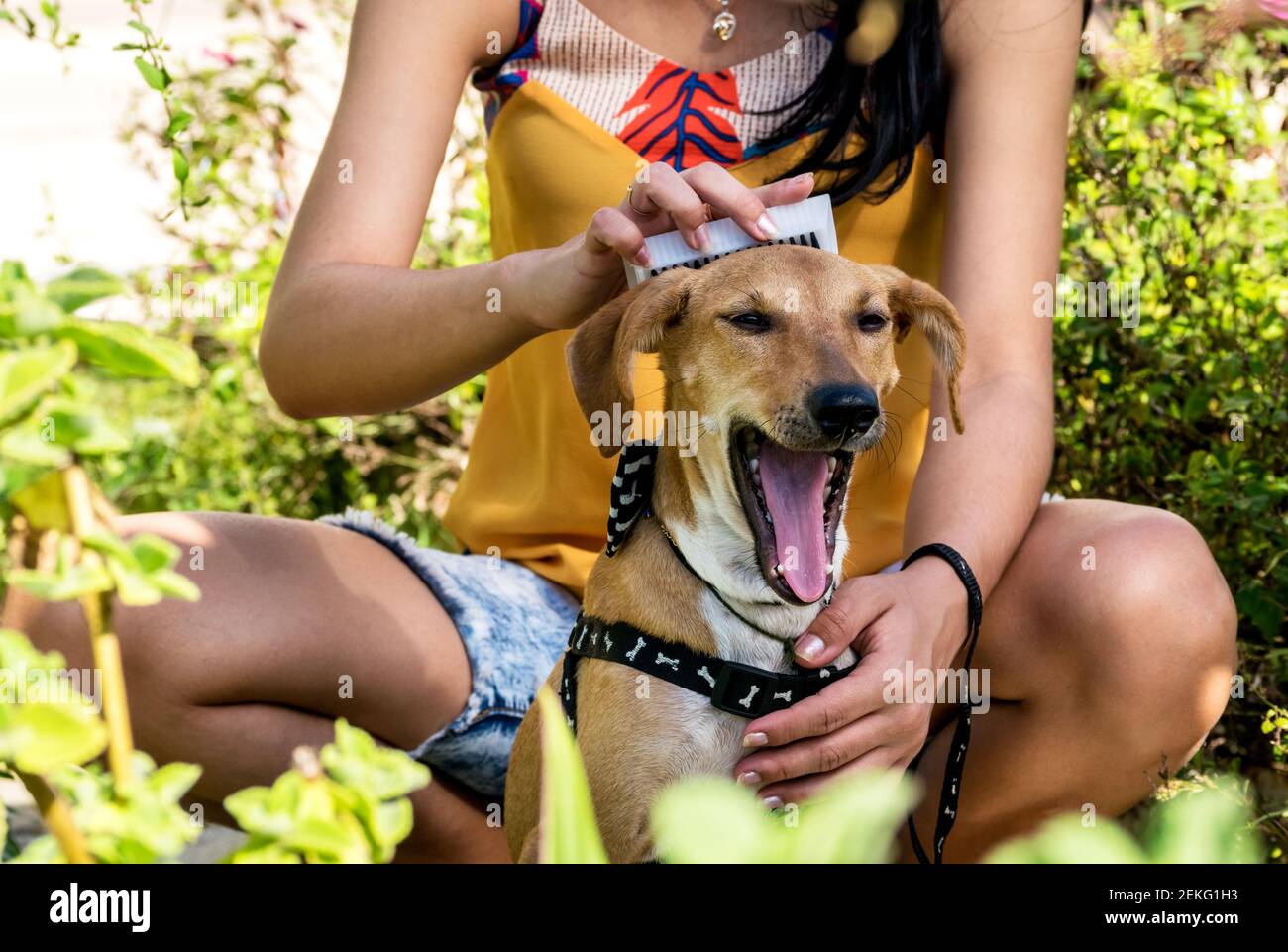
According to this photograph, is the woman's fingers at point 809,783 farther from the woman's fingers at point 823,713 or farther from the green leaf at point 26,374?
the green leaf at point 26,374

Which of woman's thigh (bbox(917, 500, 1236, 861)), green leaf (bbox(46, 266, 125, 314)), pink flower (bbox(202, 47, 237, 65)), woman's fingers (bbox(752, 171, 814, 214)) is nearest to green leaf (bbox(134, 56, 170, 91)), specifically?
woman's fingers (bbox(752, 171, 814, 214))

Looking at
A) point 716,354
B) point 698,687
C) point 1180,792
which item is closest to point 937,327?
point 716,354

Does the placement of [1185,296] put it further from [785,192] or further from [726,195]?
[726,195]

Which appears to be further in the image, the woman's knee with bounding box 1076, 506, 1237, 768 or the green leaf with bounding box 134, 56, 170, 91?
the woman's knee with bounding box 1076, 506, 1237, 768

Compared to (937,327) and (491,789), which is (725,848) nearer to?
(937,327)

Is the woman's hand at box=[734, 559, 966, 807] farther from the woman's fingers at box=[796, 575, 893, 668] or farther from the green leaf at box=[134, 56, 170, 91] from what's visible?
the green leaf at box=[134, 56, 170, 91]

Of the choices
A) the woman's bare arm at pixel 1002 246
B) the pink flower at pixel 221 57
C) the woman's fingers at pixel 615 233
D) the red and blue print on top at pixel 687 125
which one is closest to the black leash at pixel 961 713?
the woman's bare arm at pixel 1002 246

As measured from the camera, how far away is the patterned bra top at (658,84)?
2.29 meters

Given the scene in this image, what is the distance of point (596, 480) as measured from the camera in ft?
7.76

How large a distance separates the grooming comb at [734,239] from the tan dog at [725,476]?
0.9 inches

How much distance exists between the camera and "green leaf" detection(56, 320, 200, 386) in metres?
0.59

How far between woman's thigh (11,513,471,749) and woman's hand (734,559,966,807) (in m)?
0.72

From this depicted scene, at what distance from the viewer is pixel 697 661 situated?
179 centimetres
